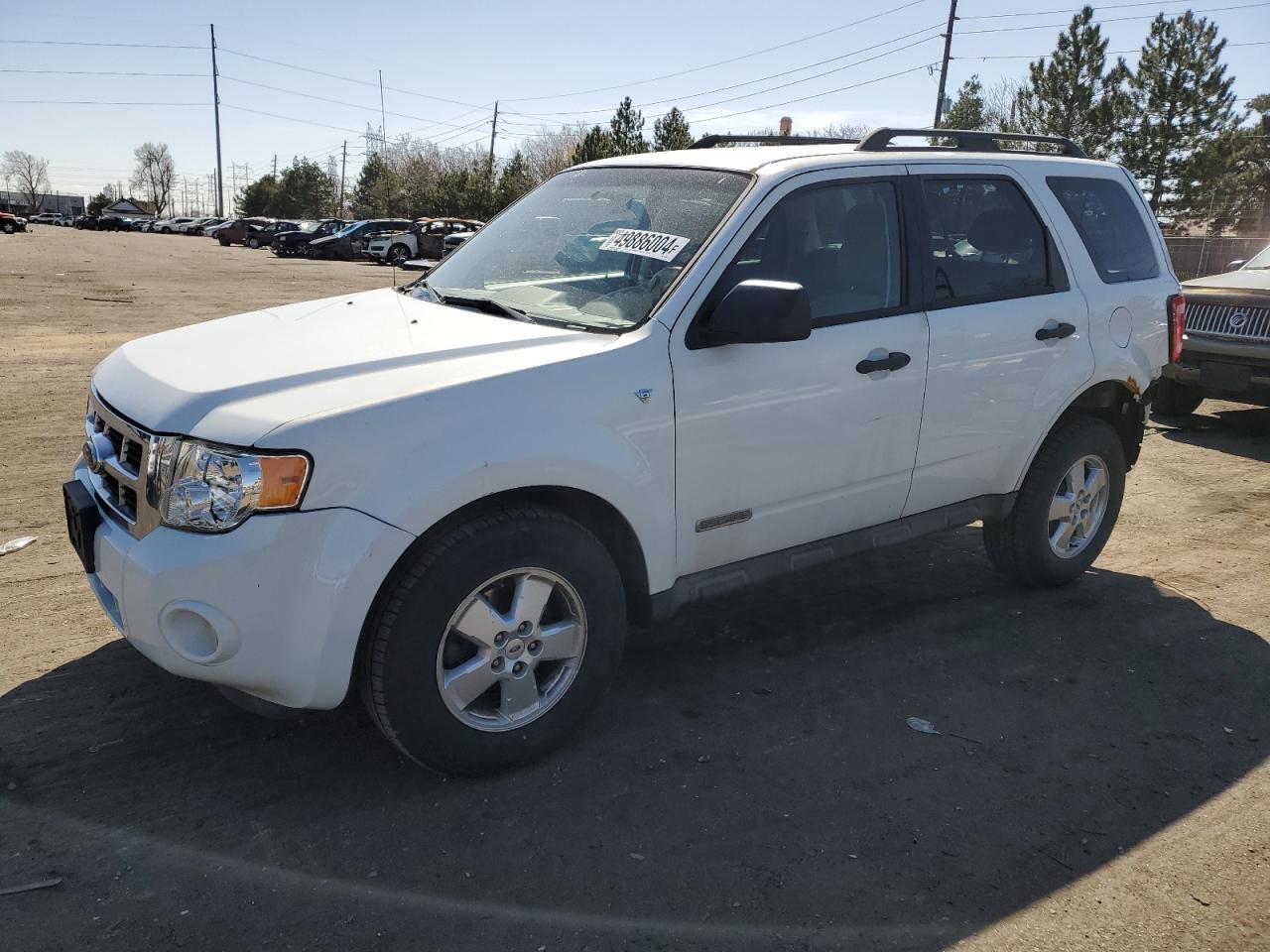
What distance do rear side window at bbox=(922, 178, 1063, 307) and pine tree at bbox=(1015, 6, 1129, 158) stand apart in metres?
45.0

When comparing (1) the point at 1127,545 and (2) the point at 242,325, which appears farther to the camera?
(1) the point at 1127,545

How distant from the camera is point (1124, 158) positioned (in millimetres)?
45688

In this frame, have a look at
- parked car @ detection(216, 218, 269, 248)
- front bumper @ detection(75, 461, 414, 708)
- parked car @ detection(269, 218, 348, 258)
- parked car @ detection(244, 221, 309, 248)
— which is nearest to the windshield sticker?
front bumper @ detection(75, 461, 414, 708)

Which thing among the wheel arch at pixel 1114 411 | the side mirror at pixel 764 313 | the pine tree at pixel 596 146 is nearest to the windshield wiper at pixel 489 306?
the side mirror at pixel 764 313

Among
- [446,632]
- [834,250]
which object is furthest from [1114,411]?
[446,632]

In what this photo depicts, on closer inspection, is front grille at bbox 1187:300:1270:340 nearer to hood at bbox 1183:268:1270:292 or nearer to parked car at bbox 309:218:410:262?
hood at bbox 1183:268:1270:292

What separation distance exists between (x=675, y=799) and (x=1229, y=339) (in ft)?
24.2

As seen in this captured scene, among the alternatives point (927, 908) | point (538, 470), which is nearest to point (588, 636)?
point (538, 470)

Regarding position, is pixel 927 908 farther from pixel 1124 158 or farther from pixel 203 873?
pixel 1124 158

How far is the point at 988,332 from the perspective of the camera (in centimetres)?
424

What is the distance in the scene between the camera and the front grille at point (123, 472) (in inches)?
114

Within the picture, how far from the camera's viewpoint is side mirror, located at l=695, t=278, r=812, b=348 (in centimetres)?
326

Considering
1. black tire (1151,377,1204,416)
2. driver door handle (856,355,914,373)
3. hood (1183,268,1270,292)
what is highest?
hood (1183,268,1270,292)

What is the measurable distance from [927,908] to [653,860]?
0.75 meters
